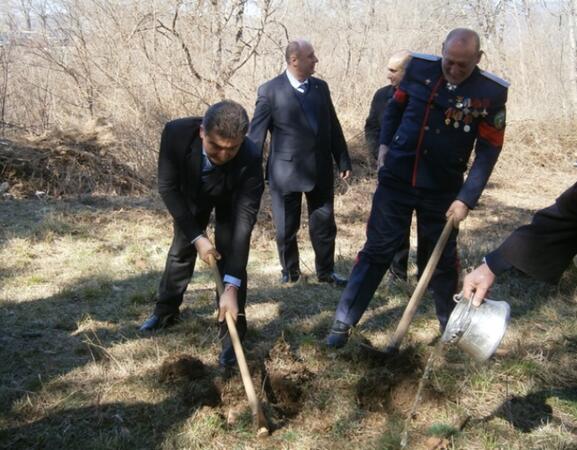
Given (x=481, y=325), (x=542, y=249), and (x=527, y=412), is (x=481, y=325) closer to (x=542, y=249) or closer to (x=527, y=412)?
(x=542, y=249)

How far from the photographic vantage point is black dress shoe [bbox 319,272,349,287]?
5.51 meters

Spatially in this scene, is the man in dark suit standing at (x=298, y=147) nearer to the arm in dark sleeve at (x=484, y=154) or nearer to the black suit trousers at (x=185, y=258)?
the black suit trousers at (x=185, y=258)

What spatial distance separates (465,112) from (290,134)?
2012mm

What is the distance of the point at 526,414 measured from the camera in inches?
133

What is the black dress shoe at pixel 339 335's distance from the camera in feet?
13.1

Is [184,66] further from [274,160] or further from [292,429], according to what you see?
[292,429]

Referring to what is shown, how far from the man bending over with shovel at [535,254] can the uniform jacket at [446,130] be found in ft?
3.43

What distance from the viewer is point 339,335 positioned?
4.00 m

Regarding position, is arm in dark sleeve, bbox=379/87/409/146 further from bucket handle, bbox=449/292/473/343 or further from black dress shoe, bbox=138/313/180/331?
black dress shoe, bbox=138/313/180/331

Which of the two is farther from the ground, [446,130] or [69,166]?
[446,130]

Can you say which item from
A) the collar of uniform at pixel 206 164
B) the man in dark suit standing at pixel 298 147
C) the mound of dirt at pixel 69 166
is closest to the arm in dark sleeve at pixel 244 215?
the collar of uniform at pixel 206 164

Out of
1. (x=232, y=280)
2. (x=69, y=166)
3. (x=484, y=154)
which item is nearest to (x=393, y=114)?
(x=484, y=154)

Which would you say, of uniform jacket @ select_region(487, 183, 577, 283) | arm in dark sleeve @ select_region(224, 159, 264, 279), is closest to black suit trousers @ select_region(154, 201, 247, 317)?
arm in dark sleeve @ select_region(224, 159, 264, 279)

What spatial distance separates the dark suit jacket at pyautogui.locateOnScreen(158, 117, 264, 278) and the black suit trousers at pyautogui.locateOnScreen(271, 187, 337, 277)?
1746mm
